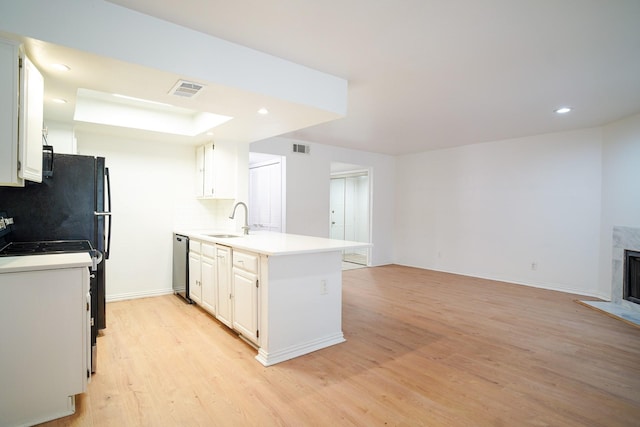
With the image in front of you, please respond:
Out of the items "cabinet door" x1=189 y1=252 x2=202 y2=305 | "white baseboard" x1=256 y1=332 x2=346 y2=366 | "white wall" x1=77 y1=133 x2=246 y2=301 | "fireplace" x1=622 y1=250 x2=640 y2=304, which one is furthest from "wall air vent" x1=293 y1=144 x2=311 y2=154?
"fireplace" x1=622 y1=250 x2=640 y2=304

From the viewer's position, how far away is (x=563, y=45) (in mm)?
2375

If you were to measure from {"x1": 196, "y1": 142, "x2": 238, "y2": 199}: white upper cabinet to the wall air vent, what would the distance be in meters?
1.48

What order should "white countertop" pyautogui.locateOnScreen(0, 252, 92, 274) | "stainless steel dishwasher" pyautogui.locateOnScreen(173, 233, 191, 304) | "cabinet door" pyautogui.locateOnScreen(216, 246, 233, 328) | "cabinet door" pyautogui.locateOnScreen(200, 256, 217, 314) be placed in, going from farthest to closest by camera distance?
"stainless steel dishwasher" pyautogui.locateOnScreen(173, 233, 191, 304)
"cabinet door" pyautogui.locateOnScreen(200, 256, 217, 314)
"cabinet door" pyautogui.locateOnScreen(216, 246, 233, 328)
"white countertop" pyautogui.locateOnScreen(0, 252, 92, 274)

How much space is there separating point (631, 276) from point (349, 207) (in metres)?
5.46

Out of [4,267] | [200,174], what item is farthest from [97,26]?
[200,174]

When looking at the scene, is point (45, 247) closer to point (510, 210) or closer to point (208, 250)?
point (208, 250)

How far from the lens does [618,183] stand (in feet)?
14.2

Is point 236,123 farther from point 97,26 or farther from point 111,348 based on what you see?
point 111,348

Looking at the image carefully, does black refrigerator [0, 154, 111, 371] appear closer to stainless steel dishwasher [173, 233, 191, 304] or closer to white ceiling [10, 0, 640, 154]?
white ceiling [10, 0, 640, 154]

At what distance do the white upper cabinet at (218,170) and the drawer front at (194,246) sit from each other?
69 cm

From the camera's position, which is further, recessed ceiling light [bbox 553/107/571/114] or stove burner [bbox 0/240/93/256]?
recessed ceiling light [bbox 553/107/571/114]

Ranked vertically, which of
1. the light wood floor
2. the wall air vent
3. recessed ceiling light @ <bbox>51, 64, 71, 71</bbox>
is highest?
the wall air vent

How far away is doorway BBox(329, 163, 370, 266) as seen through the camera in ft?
26.6

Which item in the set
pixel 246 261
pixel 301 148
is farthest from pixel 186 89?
pixel 301 148
